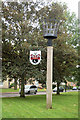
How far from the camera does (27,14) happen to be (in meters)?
14.1

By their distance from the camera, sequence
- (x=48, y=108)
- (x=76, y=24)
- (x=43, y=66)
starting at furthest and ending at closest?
(x=76, y=24) → (x=43, y=66) → (x=48, y=108)

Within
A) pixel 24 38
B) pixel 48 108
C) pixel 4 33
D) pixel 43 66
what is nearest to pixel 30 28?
pixel 24 38

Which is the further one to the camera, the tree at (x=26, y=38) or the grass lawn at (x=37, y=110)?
the tree at (x=26, y=38)

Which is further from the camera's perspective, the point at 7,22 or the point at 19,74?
the point at 7,22

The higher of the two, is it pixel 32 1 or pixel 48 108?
pixel 32 1

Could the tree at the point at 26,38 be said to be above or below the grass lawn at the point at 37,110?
above

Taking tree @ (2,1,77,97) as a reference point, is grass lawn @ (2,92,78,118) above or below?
below

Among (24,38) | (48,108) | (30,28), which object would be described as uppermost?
(30,28)

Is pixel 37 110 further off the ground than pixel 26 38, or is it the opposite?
pixel 26 38

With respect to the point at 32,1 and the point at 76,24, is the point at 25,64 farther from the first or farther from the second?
the point at 76,24

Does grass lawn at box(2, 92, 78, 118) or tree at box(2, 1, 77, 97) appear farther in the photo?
tree at box(2, 1, 77, 97)

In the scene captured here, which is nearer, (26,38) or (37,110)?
(37,110)


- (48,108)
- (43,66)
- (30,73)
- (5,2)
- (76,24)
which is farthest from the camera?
(76,24)

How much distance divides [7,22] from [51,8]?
11.2 ft
